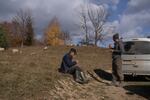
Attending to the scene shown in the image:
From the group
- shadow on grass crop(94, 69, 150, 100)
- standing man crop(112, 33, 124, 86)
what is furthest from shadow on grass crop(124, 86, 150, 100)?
standing man crop(112, 33, 124, 86)

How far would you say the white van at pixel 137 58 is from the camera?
15.4 m

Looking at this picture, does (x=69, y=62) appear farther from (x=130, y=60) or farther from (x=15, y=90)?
(x=15, y=90)

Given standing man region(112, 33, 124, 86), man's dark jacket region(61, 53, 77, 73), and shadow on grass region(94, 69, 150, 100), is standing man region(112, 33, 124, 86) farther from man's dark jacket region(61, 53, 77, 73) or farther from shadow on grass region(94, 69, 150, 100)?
man's dark jacket region(61, 53, 77, 73)

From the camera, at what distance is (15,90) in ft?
37.2

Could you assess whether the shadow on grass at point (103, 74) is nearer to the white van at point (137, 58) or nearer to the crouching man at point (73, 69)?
the white van at point (137, 58)

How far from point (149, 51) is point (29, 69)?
479 cm

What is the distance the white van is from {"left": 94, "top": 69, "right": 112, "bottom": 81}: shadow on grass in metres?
1.42

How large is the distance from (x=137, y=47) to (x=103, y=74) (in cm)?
268

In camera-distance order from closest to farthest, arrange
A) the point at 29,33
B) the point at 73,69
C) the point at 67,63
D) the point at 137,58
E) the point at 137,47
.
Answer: the point at 73,69 < the point at 67,63 < the point at 137,58 < the point at 137,47 < the point at 29,33

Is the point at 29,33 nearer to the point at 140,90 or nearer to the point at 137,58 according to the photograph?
the point at 137,58

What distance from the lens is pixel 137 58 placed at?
15492 millimetres

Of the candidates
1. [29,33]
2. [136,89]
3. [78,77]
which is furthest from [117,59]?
[29,33]

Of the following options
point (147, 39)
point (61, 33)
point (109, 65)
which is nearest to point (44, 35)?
point (61, 33)

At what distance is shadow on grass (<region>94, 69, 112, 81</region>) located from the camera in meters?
17.1
